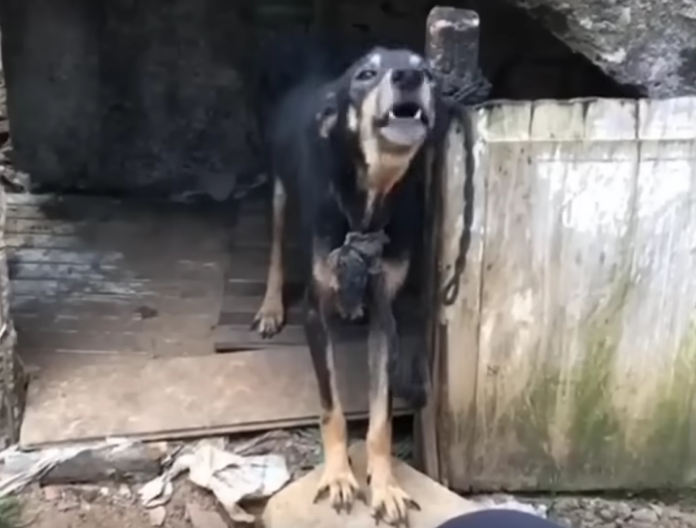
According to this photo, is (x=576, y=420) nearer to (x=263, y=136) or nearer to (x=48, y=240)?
(x=263, y=136)

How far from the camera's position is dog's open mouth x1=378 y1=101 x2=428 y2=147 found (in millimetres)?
2623

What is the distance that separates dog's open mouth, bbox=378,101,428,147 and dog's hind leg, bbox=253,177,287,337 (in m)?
1.02

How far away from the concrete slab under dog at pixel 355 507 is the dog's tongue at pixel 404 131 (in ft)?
2.81

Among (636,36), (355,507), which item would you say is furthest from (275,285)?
(636,36)

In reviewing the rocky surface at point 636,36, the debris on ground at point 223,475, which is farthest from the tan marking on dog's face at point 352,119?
the debris on ground at point 223,475

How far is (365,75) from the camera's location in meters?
2.69

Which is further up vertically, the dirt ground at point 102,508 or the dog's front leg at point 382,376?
the dog's front leg at point 382,376

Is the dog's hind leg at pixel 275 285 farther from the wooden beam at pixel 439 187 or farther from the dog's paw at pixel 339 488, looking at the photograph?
the dog's paw at pixel 339 488

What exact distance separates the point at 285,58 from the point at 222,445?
110cm

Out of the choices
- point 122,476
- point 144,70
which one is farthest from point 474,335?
point 144,70

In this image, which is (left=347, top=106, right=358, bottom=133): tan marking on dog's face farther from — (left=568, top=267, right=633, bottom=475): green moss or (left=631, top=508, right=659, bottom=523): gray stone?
(left=631, top=508, right=659, bottom=523): gray stone

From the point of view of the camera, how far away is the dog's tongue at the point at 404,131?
2625mm

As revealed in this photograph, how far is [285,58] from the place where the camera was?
→ 140 inches

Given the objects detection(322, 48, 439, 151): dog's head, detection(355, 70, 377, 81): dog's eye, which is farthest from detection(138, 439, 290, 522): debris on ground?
detection(355, 70, 377, 81): dog's eye
